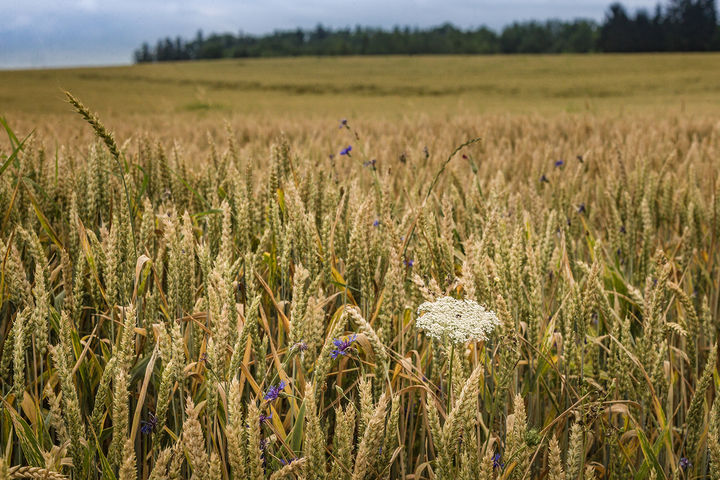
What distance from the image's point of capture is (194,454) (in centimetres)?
81

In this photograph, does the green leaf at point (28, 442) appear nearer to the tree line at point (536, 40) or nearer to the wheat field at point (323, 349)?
the wheat field at point (323, 349)

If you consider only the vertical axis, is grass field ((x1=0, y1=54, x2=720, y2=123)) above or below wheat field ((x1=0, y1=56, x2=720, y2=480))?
above

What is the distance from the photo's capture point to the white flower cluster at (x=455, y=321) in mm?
1013

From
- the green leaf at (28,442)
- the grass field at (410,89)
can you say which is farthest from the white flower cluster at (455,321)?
the grass field at (410,89)

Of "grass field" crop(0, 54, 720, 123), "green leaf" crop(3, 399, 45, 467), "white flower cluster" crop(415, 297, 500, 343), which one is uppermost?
"grass field" crop(0, 54, 720, 123)

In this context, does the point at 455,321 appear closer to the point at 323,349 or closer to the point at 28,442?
the point at 323,349

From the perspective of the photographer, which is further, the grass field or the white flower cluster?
the grass field

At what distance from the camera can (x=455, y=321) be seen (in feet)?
3.38

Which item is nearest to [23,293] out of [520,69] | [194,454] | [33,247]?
[33,247]

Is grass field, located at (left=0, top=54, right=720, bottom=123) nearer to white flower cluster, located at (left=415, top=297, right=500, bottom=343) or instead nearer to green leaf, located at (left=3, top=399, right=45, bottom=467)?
green leaf, located at (left=3, top=399, right=45, bottom=467)

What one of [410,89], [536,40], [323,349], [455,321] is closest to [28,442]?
[323,349]

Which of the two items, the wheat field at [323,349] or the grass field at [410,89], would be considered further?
the grass field at [410,89]

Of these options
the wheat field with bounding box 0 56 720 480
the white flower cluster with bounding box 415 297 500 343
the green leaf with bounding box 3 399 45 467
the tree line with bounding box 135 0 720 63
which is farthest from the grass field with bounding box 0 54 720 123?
the tree line with bounding box 135 0 720 63

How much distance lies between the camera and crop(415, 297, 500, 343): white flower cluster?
1.01 m
